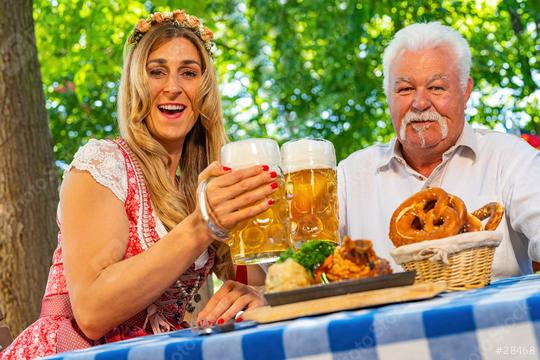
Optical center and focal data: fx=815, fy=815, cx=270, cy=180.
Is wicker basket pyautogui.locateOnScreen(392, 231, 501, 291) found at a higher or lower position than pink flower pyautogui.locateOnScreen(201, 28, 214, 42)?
lower

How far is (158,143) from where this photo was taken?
2758mm

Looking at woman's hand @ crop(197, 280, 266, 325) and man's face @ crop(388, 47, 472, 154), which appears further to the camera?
man's face @ crop(388, 47, 472, 154)

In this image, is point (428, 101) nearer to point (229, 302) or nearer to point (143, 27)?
point (143, 27)

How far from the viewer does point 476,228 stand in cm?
190

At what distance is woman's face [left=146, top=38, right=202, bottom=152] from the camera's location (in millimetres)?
2797

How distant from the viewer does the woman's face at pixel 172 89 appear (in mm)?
2797

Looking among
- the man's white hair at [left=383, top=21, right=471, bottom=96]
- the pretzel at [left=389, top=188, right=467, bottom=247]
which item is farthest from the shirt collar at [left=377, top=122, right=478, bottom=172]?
the pretzel at [left=389, top=188, right=467, bottom=247]

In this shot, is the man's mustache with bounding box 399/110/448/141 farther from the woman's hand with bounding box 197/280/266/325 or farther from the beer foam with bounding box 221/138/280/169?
the beer foam with bounding box 221/138/280/169

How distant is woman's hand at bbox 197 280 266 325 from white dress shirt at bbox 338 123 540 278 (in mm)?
980

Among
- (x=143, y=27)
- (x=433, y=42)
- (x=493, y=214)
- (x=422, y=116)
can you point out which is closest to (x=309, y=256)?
(x=493, y=214)

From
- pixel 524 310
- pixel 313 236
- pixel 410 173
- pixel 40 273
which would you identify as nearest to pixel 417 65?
pixel 410 173

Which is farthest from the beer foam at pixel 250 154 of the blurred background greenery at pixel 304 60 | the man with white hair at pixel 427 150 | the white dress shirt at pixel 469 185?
the blurred background greenery at pixel 304 60

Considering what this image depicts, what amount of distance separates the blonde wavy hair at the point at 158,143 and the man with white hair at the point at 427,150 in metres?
0.75

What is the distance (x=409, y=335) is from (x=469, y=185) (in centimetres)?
199
